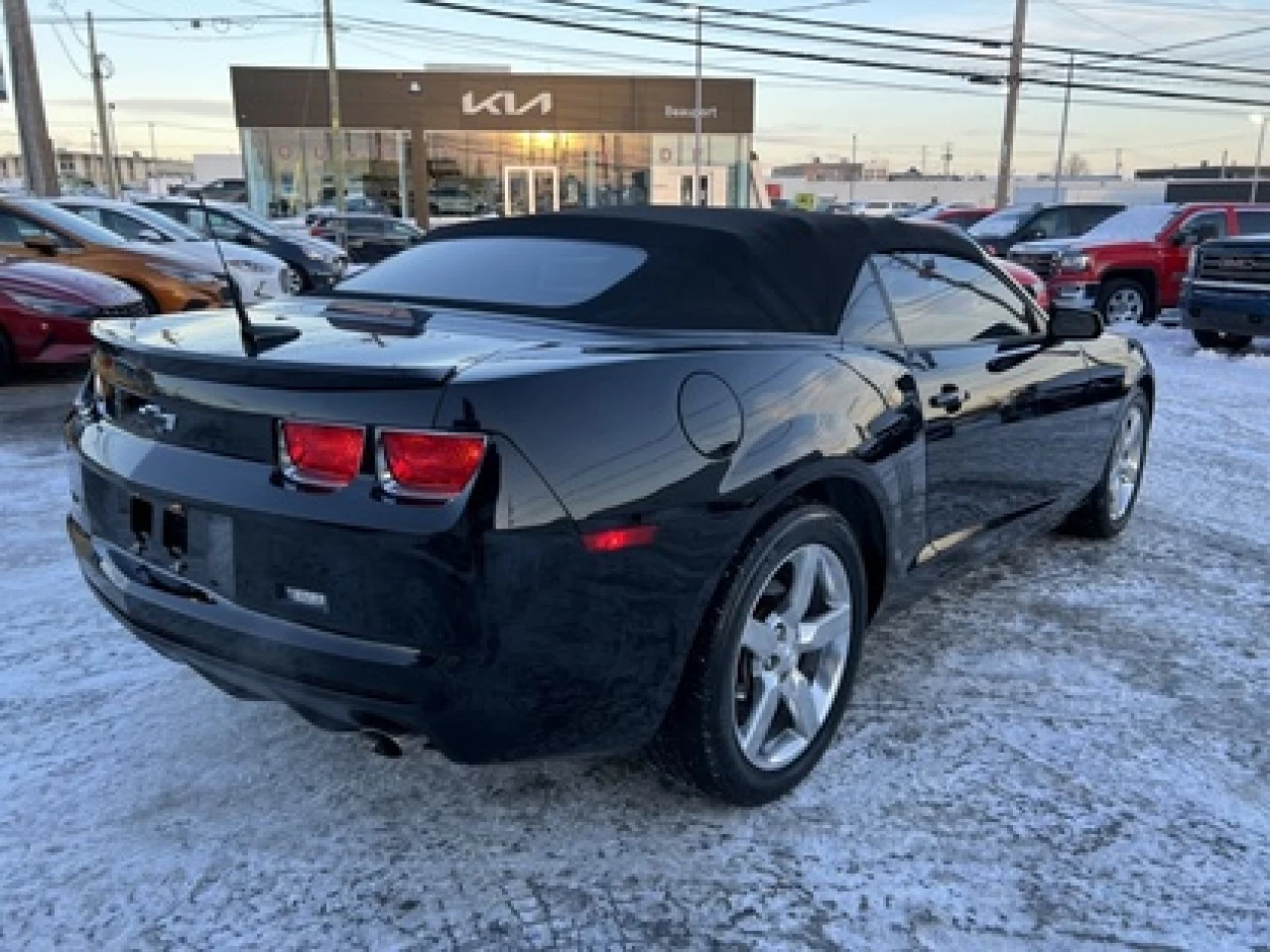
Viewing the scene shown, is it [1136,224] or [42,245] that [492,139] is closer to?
[1136,224]

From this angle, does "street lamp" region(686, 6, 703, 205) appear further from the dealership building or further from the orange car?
the orange car

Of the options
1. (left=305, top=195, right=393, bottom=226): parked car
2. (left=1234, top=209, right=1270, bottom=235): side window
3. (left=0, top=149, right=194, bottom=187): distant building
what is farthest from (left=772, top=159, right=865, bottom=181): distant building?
(left=1234, top=209, right=1270, bottom=235): side window

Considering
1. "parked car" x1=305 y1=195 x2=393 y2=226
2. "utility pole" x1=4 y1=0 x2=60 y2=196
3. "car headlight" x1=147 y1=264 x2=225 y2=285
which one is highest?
"utility pole" x1=4 y1=0 x2=60 y2=196

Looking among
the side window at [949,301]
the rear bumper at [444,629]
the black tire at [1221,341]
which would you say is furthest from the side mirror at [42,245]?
the black tire at [1221,341]

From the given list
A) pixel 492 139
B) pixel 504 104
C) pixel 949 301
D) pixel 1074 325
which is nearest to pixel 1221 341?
pixel 1074 325

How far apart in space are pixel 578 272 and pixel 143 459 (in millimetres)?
1322

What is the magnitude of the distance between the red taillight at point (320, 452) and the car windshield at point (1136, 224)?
13.3 meters

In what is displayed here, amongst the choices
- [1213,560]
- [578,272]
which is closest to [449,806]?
[578,272]

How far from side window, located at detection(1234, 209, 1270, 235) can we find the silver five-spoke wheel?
14.4 m

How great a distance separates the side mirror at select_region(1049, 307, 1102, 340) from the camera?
158 inches

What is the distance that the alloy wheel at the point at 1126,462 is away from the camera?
470cm

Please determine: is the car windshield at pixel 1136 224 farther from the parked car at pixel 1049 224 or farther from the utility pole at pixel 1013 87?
the utility pole at pixel 1013 87

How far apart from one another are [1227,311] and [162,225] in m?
11.3

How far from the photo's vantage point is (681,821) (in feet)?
8.46
